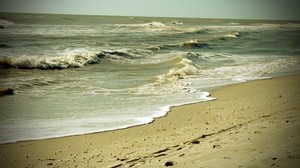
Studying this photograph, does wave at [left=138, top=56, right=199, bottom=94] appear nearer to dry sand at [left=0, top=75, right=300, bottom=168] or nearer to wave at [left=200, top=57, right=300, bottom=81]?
wave at [left=200, top=57, right=300, bottom=81]

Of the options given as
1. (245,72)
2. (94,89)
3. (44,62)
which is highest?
(44,62)

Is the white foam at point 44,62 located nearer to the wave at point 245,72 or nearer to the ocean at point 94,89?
the ocean at point 94,89

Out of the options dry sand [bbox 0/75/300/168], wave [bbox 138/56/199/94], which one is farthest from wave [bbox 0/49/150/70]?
dry sand [bbox 0/75/300/168]

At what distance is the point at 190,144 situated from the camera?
16.6 feet

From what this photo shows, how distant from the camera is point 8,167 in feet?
15.3

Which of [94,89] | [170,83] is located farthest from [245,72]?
[94,89]

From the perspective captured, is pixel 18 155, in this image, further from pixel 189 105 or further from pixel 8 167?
pixel 189 105

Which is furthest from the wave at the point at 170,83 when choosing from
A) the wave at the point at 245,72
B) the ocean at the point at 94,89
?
the wave at the point at 245,72

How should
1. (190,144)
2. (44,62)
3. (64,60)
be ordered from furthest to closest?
(64,60) → (44,62) → (190,144)

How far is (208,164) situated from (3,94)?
7.40 m

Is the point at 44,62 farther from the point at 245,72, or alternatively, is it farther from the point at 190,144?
the point at 190,144

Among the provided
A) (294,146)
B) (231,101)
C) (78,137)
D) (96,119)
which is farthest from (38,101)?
(294,146)

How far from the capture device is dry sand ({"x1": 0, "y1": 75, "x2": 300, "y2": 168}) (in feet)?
13.7

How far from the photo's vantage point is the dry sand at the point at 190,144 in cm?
419
